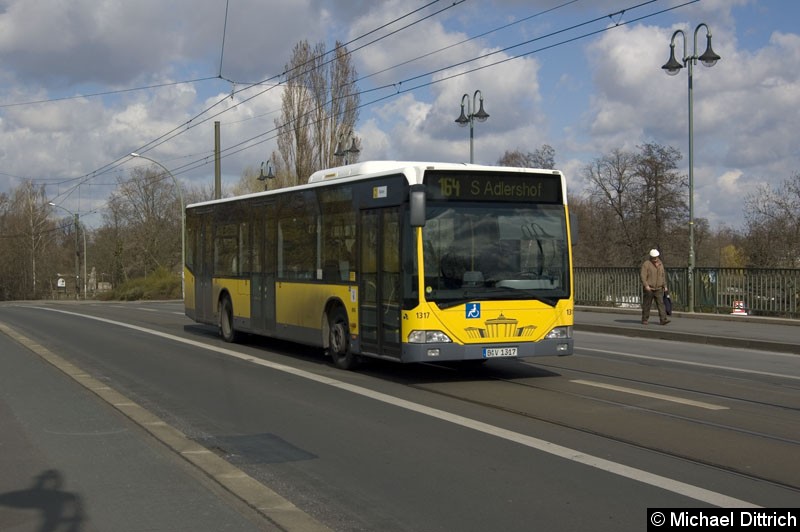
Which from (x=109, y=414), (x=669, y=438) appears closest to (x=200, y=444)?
(x=109, y=414)

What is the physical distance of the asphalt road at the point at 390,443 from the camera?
19.7ft

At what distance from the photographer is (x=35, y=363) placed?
14992 mm

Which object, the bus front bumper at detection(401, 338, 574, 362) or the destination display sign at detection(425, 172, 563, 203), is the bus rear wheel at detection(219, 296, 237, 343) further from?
the destination display sign at detection(425, 172, 563, 203)

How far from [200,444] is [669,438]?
4.30m

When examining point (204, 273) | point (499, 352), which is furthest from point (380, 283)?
point (204, 273)

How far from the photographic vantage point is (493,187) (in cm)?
1238

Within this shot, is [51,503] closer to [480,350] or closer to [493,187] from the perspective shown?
[480,350]

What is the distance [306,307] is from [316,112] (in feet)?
118

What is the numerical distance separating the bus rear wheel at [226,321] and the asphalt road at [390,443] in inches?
151

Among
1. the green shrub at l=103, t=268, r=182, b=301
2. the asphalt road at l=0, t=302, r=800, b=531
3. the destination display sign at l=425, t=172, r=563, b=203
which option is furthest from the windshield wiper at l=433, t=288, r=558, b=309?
the green shrub at l=103, t=268, r=182, b=301

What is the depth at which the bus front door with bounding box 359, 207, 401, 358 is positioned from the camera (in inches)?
480

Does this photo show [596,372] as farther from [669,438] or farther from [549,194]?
[669,438]

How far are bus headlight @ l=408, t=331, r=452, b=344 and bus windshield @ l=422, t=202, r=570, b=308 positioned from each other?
383mm

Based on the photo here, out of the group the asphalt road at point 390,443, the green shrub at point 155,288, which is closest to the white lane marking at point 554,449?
the asphalt road at point 390,443
